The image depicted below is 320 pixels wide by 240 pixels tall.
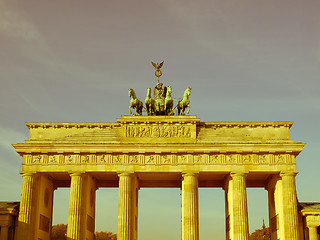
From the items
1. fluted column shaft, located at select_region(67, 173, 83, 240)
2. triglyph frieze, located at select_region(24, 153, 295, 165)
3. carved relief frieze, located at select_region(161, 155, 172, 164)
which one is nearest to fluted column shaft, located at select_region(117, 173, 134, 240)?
triglyph frieze, located at select_region(24, 153, 295, 165)

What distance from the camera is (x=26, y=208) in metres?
44.3

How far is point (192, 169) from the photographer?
45.4 meters

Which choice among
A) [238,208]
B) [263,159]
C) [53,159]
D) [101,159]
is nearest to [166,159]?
[101,159]

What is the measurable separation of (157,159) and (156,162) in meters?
0.33

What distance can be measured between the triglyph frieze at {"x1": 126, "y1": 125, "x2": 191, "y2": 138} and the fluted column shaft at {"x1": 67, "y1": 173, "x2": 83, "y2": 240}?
701cm

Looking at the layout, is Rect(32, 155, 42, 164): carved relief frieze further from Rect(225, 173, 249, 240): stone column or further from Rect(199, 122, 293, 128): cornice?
Rect(225, 173, 249, 240): stone column

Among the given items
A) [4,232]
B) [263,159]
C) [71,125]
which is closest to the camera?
[4,232]

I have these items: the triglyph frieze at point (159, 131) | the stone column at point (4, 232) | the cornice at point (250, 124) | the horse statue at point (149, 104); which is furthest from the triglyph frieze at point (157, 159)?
the stone column at point (4, 232)

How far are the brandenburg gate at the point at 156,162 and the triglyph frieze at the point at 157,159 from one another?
102 mm

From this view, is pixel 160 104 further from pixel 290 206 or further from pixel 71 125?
pixel 290 206

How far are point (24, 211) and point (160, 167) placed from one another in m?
14.2

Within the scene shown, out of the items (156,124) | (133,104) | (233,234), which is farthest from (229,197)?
(133,104)

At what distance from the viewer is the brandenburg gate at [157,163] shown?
145ft

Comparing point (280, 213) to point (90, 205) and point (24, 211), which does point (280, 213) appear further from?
point (24, 211)
